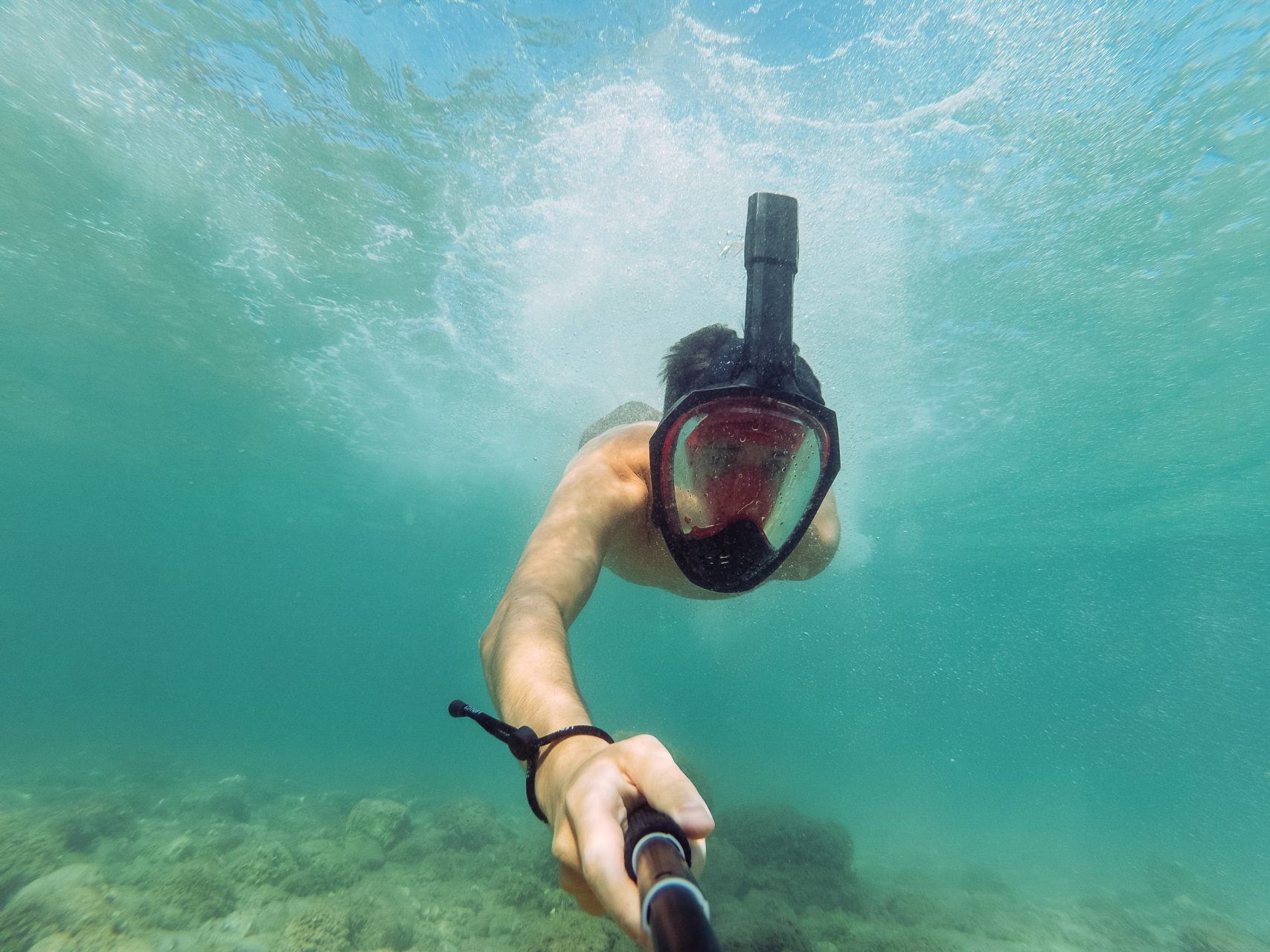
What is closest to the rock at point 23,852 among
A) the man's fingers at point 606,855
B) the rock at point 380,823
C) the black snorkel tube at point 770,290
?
the rock at point 380,823

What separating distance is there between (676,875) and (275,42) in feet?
45.3

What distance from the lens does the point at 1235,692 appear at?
A: 65625 millimetres

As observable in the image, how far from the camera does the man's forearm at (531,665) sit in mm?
1707

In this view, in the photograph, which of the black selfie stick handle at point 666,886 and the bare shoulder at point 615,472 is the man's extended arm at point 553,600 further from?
the black selfie stick handle at point 666,886

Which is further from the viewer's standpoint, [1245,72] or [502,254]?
[502,254]

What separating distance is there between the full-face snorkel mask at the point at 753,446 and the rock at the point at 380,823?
13.9m

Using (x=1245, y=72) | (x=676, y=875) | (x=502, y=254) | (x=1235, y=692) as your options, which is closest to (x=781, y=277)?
(x=676, y=875)

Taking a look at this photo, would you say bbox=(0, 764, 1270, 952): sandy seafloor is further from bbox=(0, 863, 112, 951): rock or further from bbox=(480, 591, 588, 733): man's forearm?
bbox=(480, 591, 588, 733): man's forearm

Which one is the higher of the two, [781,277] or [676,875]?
[781,277]

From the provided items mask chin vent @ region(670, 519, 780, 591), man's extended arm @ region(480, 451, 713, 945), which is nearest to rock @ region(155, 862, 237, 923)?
man's extended arm @ region(480, 451, 713, 945)

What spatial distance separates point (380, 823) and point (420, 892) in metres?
3.69

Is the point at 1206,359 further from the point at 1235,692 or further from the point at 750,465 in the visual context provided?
the point at 1235,692

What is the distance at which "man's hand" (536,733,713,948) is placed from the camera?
980mm

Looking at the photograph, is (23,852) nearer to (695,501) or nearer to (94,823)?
(94,823)
